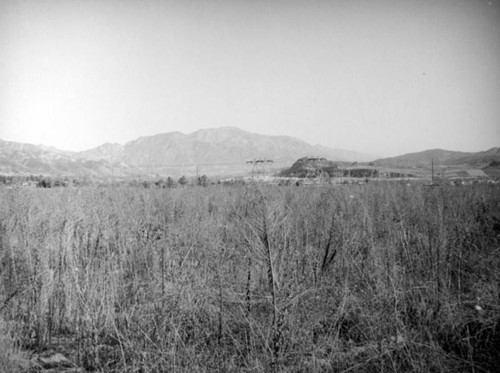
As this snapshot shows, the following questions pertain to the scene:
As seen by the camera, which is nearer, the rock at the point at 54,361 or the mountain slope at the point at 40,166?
the rock at the point at 54,361

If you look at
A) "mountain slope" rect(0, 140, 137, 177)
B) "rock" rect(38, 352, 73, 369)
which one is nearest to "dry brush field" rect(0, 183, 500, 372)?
"rock" rect(38, 352, 73, 369)

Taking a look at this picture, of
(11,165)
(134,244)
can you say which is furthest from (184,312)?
(11,165)

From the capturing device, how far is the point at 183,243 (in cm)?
510

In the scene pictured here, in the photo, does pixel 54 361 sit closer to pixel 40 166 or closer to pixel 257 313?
pixel 257 313

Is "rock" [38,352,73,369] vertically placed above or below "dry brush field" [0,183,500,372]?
below

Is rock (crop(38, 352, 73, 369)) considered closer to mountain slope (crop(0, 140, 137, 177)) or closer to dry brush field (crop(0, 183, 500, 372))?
dry brush field (crop(0, 183, 500, 372))

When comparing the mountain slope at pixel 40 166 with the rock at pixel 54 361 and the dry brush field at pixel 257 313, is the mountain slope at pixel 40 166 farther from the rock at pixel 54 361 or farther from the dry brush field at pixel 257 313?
the rock at pixel 54 361

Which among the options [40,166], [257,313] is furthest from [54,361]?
[40,166]

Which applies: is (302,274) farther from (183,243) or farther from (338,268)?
(183,243)

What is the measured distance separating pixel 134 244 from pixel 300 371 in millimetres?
4072

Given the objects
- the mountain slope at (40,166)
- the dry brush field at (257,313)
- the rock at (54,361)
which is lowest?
the rock at (54,361)

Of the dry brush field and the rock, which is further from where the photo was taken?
the rock

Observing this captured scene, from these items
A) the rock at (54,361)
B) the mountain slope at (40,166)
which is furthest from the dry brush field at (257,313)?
the mountain slope at (40,166)

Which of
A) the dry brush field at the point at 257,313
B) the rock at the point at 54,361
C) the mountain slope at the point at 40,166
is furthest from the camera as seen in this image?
the mountain slope at the point at 40,166
